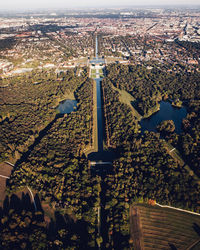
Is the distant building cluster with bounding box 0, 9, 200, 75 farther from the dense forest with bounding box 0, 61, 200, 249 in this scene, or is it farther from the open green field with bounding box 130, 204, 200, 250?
the open green field with bounding box 130, 204, 200, 250

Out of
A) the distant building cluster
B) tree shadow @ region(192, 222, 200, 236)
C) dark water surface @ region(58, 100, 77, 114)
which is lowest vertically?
tree shadow @ region(192, 222, 200, 236)

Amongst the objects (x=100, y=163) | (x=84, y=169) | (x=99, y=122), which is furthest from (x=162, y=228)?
(x=99, y=122)

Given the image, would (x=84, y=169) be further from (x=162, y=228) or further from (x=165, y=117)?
(x=165, y=117)

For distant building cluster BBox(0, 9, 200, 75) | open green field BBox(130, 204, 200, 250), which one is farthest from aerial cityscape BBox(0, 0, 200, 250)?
distant building cluster BBox(0, 9, 200, 75)

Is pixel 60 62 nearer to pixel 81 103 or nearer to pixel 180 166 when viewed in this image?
pixel 81 103

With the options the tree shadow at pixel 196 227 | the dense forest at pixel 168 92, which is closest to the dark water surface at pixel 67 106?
the dense forest at pixel 168 92

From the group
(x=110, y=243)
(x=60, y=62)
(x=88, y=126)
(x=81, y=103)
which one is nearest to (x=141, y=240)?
(x=110, y=243)
